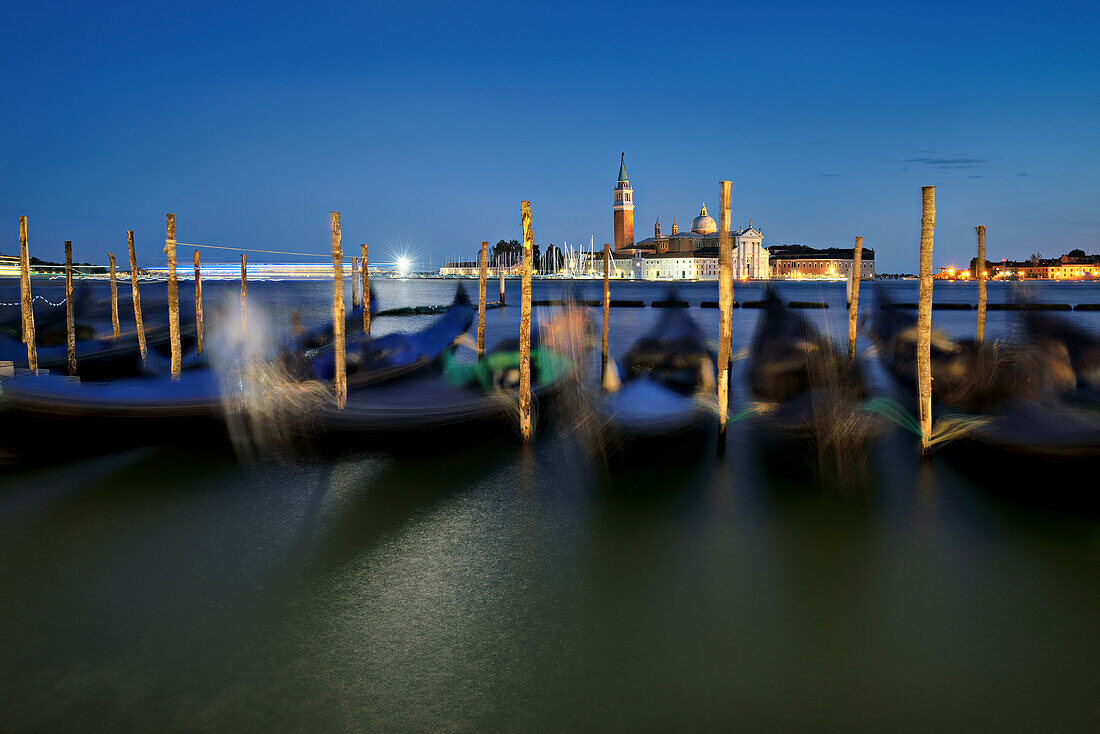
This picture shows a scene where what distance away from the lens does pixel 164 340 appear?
52.0 ft

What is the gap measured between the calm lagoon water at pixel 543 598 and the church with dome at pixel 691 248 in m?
88.2

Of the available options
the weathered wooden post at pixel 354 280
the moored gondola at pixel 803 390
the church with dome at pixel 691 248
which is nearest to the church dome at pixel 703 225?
the church with dome at pixel 691 248

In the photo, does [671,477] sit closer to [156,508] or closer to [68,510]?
[156,508]

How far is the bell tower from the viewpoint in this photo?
324 ft

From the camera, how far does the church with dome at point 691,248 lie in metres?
95.2

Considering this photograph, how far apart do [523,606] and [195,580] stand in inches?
79.8

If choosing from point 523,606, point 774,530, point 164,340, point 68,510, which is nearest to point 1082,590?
point 774,530

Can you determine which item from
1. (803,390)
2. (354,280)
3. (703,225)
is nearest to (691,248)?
(703,225)

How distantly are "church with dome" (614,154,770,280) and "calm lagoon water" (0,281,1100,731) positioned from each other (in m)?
88.2

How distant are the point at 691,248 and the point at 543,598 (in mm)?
96780

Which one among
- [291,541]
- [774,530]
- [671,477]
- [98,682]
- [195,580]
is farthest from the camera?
[671,477]

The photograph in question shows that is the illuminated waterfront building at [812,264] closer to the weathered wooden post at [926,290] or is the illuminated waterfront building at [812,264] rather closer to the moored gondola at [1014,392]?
the moored gondola at [1014,392]

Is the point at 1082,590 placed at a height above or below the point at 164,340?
below

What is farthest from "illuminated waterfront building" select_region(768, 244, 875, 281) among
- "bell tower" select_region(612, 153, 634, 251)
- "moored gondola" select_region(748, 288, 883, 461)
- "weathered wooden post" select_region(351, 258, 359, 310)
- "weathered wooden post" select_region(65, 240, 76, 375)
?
"weathered wooden post" select_region(65, 240, 76, 375)
